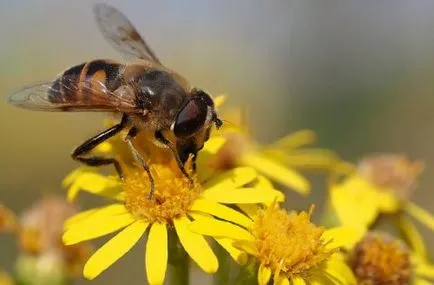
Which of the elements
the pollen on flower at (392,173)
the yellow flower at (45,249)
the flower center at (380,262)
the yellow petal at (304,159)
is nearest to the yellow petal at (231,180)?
the flower center at (380,262)

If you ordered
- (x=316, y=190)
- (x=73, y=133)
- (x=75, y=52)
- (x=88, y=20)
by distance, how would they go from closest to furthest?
(x=316, y=190)
(x=73, y=133)
(x=75, y=52)
(x=88, y=20)

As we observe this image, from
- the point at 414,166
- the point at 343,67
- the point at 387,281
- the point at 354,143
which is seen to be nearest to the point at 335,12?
the point at 343,67

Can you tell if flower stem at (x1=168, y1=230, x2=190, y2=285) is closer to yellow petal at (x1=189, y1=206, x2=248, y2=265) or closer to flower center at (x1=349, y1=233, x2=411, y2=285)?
yellow petal at (x1=189, y1=206, x2=248, y2=265)

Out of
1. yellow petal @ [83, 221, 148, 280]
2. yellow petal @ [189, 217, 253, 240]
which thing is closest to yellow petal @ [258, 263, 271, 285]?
yellow petal @ [189, 217, 253, 240]

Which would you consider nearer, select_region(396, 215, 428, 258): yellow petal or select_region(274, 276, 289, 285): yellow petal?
select_region(274, 276, 289, 285): yellow petal

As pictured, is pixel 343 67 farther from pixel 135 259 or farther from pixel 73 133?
pixel 135 259
